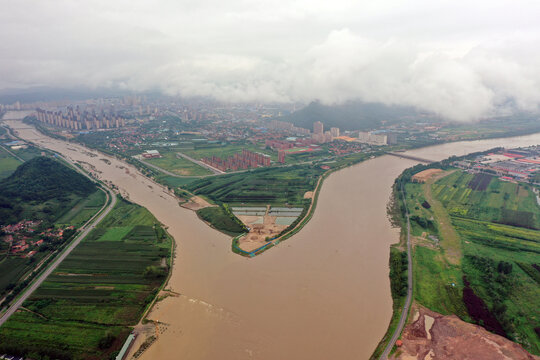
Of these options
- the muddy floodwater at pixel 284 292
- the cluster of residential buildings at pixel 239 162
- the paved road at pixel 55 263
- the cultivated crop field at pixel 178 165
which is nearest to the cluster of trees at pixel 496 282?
the muddy floodwater at pixel 284 292

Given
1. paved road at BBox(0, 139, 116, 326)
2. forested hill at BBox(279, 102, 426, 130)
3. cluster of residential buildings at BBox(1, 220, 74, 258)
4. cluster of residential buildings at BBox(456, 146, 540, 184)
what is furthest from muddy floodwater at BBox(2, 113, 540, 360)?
forested hill at BBox(279, 102, 426, 130)

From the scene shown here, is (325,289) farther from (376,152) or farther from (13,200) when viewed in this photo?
(376,152)

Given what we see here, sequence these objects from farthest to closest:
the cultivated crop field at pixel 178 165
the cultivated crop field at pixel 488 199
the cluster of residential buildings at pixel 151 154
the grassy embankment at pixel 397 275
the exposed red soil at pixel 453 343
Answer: the cluster of residential buildings at pixel 151 154
the cultivated crop field at pixel 178 165
the cultivated crop field at pixel 488 199
the grassy embankment at pixel 397 275
the exposed red soil at pixel 453 343

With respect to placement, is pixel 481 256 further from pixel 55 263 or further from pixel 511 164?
pixel 511 164

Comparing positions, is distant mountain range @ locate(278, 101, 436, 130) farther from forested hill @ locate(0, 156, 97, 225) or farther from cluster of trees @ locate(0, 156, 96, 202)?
forested hill @ locate(0, 156, 97, 225)

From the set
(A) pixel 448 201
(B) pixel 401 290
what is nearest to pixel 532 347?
(B) pixel 401 290

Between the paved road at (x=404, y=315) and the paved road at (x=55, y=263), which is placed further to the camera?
the paved road at (x=55, y=263)

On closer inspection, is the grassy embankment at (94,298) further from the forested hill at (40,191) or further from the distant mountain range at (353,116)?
the distant mountain range at (353,116)
